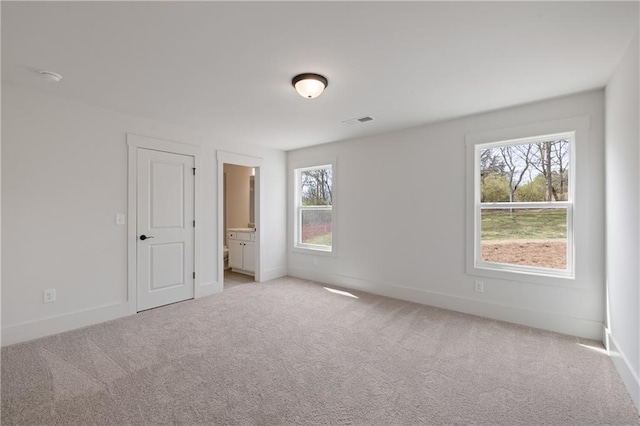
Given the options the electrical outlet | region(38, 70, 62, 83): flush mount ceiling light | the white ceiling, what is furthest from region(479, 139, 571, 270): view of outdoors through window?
the electrical outlet

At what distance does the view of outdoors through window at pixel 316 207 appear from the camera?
17.0ft

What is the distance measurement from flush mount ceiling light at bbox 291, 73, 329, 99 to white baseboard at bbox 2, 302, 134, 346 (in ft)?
10.6

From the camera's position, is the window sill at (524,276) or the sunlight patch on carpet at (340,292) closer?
the window sill at (524,276)

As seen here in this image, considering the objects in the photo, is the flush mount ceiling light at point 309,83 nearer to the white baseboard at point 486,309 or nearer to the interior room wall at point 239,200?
the white baseboard at point 486,309

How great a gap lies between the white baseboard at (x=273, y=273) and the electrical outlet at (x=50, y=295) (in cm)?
277

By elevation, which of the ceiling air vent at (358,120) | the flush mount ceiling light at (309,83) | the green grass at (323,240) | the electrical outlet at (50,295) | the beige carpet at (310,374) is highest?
the ceiling air vent at (358,120)

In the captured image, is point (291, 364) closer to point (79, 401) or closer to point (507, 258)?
point (79, 401)

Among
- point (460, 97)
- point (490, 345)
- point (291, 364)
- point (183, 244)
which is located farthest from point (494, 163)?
point (183, 244)

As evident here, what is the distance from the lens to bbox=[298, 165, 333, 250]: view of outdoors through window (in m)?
5.19

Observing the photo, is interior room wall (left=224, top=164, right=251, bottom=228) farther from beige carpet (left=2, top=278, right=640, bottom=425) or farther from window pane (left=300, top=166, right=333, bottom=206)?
beige carpet (left=2, top=278, right=640, bottom=425)

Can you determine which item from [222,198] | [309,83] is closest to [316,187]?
[222,198]

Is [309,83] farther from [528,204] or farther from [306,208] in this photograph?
[306,208]

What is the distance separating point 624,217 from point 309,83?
2.68 meters

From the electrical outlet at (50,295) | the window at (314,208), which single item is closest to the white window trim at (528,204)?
the window at (314,208)
